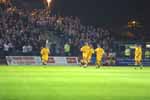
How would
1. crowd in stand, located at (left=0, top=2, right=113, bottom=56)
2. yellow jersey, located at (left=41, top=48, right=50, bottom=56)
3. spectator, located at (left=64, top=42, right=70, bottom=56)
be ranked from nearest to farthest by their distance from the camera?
crowd in stand, located at (left=0, top=2, right=113, bottom=56) < yellow jersey, located at (left=41, top=48, right=50, bottom=56) < spectator, located at (left=64, top=42, right=70, bottom=56)

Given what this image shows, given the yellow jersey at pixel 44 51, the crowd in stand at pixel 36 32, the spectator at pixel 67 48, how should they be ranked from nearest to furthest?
1. the crowd in stand at pixel 36 32
2. the yellow jersey at pixel 44 51
3. the spectator at pixel 67 48

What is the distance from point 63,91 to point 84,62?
85.6ft

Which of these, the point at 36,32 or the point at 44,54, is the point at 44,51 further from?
the point at 36,32

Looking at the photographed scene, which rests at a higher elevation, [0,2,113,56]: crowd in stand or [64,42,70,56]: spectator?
[0,2,113,56]: crowd in stand

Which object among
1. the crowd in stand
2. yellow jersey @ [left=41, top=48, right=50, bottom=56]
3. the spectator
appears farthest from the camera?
the spectator

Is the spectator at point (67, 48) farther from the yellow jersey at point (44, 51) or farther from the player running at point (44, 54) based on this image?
the yellow jersey at point (44, 51)

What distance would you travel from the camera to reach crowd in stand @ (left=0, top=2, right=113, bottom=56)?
43312 millimetres

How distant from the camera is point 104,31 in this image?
50.2 meters

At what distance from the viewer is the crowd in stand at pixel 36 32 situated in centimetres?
4331

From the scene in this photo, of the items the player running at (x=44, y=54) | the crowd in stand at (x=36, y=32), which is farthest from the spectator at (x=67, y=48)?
the player running at (x=44, y=54)

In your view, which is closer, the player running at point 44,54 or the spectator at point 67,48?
the player running at point 44,54

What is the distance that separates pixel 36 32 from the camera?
148ft

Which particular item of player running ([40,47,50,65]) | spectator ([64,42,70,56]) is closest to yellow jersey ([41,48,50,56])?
player running ([40,47,50,65])

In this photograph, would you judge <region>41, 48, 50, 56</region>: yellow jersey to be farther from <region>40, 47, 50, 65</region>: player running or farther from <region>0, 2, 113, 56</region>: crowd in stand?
<region>0, 2, 113, 56</region>: crowd in stand
